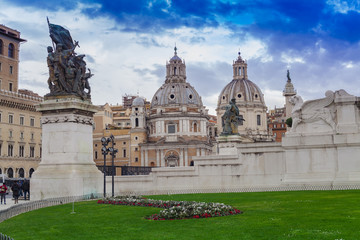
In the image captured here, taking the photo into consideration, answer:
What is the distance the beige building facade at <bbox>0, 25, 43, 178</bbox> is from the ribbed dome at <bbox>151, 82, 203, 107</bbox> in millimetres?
47151

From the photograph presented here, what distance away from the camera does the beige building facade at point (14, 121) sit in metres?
91.6

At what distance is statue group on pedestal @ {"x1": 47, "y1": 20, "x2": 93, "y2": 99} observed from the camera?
25047mm

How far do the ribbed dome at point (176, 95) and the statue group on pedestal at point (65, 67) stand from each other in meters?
112

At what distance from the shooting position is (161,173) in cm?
2794

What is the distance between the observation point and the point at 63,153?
956 inches

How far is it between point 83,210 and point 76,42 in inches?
441

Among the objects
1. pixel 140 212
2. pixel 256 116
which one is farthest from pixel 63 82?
pixel 256 116

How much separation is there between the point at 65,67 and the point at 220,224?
15.2 metres

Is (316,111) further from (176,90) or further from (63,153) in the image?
(176,90)

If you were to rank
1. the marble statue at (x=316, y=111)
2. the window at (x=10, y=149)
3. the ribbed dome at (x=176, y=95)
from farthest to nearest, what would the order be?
the ribbed dome at (x=176, y=95) < the window at (x=10, y=149) < the marble statue at (x=316, y=111)

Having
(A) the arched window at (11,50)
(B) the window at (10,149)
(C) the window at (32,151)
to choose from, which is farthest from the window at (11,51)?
(B) the window at (10,149)

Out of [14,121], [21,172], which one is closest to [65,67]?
[14,121]

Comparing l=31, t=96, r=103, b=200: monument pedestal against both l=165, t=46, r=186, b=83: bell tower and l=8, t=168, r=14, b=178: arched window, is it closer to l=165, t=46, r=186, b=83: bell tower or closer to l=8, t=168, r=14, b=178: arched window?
l=8, t=168, r=14, b=178: arched window

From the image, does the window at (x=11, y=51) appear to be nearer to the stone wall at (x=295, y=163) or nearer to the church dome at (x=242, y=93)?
the church dome at (x=242, y=93)
